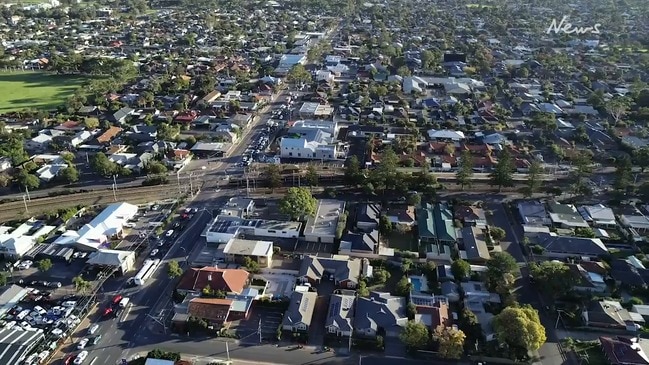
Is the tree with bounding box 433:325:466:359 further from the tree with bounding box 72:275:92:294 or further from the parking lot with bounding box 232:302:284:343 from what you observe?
the tree with bounding box 72:275:92:294

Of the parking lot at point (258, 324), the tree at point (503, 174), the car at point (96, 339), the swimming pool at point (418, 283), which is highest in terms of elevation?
the tree at point (503, 174)

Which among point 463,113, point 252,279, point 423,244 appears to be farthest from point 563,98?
point 252,279

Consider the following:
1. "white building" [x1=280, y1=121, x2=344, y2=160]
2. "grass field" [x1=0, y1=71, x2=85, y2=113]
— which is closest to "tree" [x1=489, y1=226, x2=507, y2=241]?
"white building" [x1=280, y1=121, x2=344, y2=160]

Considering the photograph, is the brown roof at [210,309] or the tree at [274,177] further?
the tree at [274,177]

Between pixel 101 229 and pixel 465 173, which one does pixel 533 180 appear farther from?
pixel 101 229

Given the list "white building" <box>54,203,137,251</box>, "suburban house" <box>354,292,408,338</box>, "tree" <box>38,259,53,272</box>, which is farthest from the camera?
"white building" <box>54,203,137,251</box>

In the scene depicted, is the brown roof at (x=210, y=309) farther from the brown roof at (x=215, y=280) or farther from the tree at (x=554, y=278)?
the tree at (x=554, y=278)

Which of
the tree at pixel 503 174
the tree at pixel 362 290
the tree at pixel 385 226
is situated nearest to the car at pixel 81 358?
the tree at pixel 362 290

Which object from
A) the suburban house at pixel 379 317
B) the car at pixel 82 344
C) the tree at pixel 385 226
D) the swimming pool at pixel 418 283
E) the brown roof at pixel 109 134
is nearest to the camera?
the car at pixel 82 344
